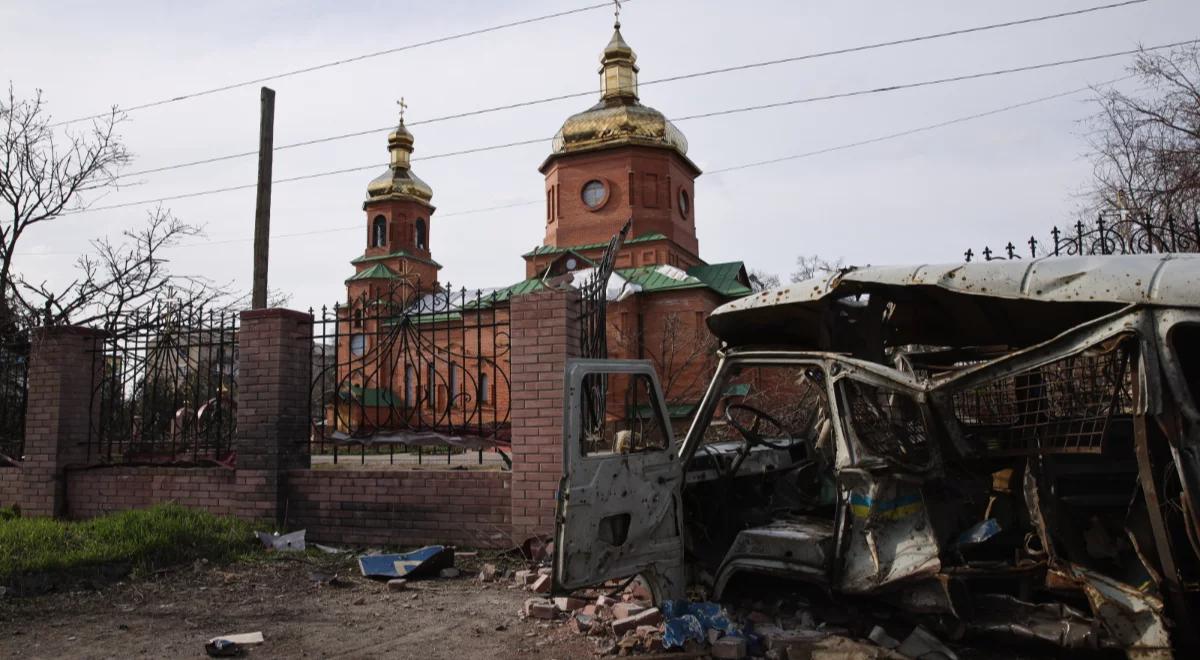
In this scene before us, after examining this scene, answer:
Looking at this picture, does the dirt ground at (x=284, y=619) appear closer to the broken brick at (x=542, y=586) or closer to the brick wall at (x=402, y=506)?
the broken brick at (x=542, y=586)

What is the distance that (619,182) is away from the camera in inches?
1177

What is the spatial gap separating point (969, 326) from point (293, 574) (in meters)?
5.06

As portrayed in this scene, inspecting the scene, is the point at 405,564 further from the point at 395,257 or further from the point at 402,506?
the point at 395,257

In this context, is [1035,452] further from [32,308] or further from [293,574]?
[32,308]

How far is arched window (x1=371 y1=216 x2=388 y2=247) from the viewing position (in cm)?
4022

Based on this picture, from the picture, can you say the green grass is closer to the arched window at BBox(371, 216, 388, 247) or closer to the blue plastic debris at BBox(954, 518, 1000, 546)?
the blue plastic debris at BBox(954, 518, 1000, 546)

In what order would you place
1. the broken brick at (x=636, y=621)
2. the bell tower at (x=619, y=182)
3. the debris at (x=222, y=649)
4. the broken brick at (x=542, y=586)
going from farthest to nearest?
the bell tower at (x=619, y=182), the broken brick at (x=542, y=586), the debris at (x=222, y=649), the broken brick at (x=636, y=621)

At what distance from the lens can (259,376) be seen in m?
7.55

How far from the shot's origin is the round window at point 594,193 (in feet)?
99.0

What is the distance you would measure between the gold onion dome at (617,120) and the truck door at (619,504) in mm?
26017

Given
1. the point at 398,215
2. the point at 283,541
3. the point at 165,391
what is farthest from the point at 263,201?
the point at 398,215

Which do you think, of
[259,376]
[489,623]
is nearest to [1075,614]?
[489,623]

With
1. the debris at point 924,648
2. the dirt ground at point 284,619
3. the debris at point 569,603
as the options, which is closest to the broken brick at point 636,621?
the dirt ground at point 284,619

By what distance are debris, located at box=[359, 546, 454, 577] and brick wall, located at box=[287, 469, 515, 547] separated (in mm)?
606
